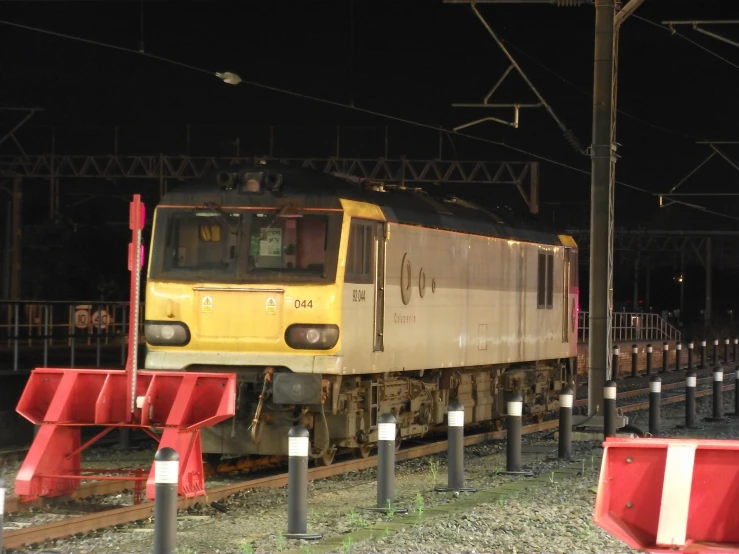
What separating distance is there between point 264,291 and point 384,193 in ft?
8.06

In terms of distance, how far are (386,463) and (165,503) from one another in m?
3.27

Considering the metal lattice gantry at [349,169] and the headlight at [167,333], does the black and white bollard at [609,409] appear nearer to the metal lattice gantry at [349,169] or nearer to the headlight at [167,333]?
the headlight at [167,333]

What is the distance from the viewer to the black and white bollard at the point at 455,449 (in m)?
13.0

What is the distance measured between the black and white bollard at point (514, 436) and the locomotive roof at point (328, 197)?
2640 mm

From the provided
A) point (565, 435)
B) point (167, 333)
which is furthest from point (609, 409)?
point (167, 333)

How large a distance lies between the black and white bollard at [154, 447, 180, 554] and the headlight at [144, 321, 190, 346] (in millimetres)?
5631

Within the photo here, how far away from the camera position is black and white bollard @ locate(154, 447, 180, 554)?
8734 millimetres

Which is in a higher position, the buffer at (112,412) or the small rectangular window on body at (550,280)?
the small rectangular window on body at (550,280)

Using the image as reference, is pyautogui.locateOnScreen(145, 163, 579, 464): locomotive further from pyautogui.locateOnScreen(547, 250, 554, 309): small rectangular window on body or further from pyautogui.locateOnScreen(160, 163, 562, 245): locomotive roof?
pyautogui.locateOnScreen(547, 250, 554, 309): small rectangular window on body

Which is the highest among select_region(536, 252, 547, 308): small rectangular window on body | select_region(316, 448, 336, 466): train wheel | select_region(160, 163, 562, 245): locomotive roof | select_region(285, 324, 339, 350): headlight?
select_region(160, 163, 562, 245): locomotive roof

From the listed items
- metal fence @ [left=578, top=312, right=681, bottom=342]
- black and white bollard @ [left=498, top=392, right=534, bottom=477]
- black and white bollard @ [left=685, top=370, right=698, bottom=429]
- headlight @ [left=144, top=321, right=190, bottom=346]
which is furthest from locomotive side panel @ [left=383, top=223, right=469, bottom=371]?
metal fence @ [left=578, top=312, right=681, bottom=342]

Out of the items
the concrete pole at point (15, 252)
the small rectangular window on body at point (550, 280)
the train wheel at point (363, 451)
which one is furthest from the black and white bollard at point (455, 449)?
the concrete pole at point (15, 252)

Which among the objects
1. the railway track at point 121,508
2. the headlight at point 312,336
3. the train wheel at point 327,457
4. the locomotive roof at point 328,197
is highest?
the locomotive roof at point 328,197

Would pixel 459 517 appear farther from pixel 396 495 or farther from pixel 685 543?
pixel 685 543
